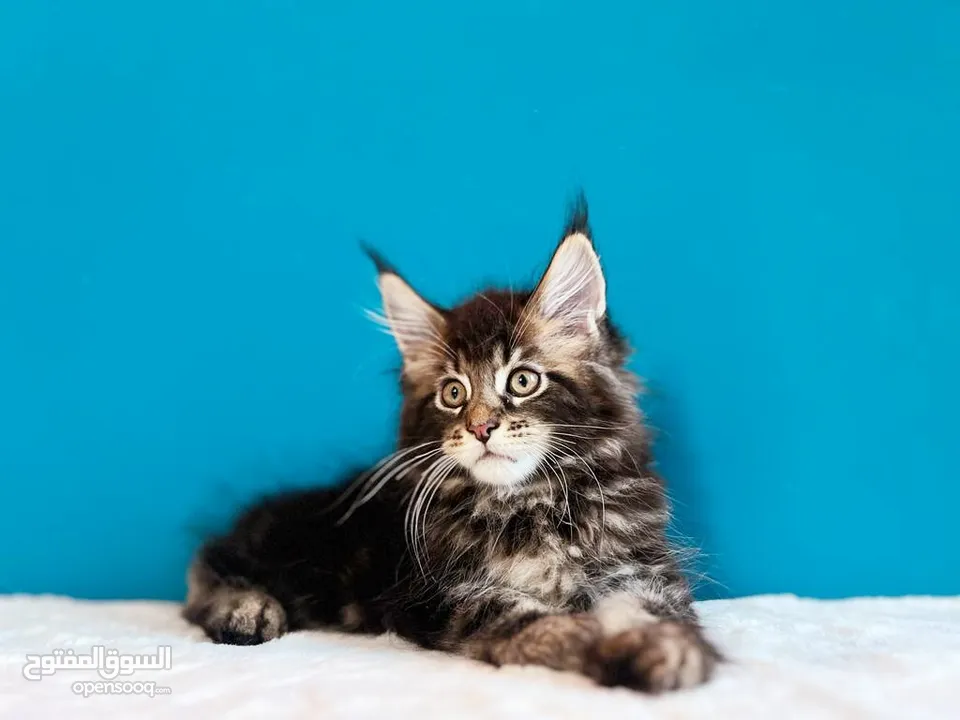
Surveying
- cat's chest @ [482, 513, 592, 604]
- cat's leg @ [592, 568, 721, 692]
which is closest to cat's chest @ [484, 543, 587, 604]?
cat's chest @ [482, 513, 592, 604]

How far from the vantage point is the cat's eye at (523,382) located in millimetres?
1585

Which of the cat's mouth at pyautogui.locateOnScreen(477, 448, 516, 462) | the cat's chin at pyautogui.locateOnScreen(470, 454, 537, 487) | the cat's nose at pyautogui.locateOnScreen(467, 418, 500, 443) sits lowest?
the cat's chin at pyautogui.locateOnScreen(470, 454, 537, 487)

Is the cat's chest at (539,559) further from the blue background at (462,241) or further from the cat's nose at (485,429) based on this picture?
the blue background at (462,241)

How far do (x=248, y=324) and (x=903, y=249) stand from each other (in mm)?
1818

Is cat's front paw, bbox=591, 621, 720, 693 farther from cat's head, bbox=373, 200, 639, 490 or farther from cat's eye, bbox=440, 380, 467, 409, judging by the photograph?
cat's eye, bbox=440, 380, 467, 409

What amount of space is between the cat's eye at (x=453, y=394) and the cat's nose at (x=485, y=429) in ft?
0.44

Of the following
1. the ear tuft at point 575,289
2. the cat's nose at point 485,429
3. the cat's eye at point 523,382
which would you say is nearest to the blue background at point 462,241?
the ear tuft at point 575,289

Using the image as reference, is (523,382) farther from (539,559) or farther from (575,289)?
(539,559)

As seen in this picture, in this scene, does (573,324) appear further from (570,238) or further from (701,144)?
(701,144)

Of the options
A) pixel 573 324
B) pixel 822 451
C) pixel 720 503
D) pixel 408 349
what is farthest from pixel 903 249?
pixel 408 349

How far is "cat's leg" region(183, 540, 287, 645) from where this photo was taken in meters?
1.67

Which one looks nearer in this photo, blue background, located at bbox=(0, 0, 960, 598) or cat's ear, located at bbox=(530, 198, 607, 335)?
cat's ear, located at bbox=(530, 198, 607, 335)

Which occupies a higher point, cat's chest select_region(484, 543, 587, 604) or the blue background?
the blue background

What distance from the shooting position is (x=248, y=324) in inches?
91.3
